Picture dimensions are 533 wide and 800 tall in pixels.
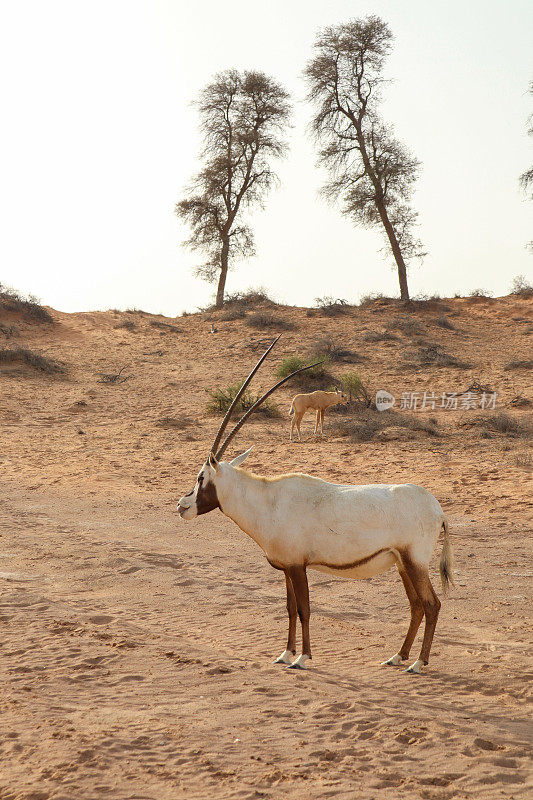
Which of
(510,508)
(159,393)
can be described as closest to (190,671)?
(510,508)

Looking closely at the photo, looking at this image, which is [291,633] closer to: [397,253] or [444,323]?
[444,323]

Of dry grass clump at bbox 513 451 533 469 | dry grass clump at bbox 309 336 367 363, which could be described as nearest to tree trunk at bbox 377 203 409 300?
dry grass clump at bbox 309 336 367 363

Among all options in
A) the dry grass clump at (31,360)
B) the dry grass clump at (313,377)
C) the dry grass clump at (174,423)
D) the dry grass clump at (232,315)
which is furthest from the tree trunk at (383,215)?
the dry grass clump at (174,423)

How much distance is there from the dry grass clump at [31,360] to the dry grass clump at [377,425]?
30.1 feet

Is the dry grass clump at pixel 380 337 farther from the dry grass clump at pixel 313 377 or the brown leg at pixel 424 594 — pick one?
the brown leg at pixel 424 594

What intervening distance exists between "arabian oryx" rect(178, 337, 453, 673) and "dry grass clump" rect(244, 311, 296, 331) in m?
21.7

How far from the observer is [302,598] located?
5.44 meters

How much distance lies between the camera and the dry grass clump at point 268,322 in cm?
2730

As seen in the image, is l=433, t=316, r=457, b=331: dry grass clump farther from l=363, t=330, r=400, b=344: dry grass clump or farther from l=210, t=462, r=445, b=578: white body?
l=210, t=462, r=445, b=578: white body

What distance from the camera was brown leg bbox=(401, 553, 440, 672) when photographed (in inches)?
212

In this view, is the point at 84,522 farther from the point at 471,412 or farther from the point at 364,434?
the point at 471,412

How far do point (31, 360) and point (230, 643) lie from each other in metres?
17.6

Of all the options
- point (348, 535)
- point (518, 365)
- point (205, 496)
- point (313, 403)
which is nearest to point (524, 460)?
point (313, 403)

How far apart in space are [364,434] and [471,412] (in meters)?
3.38
